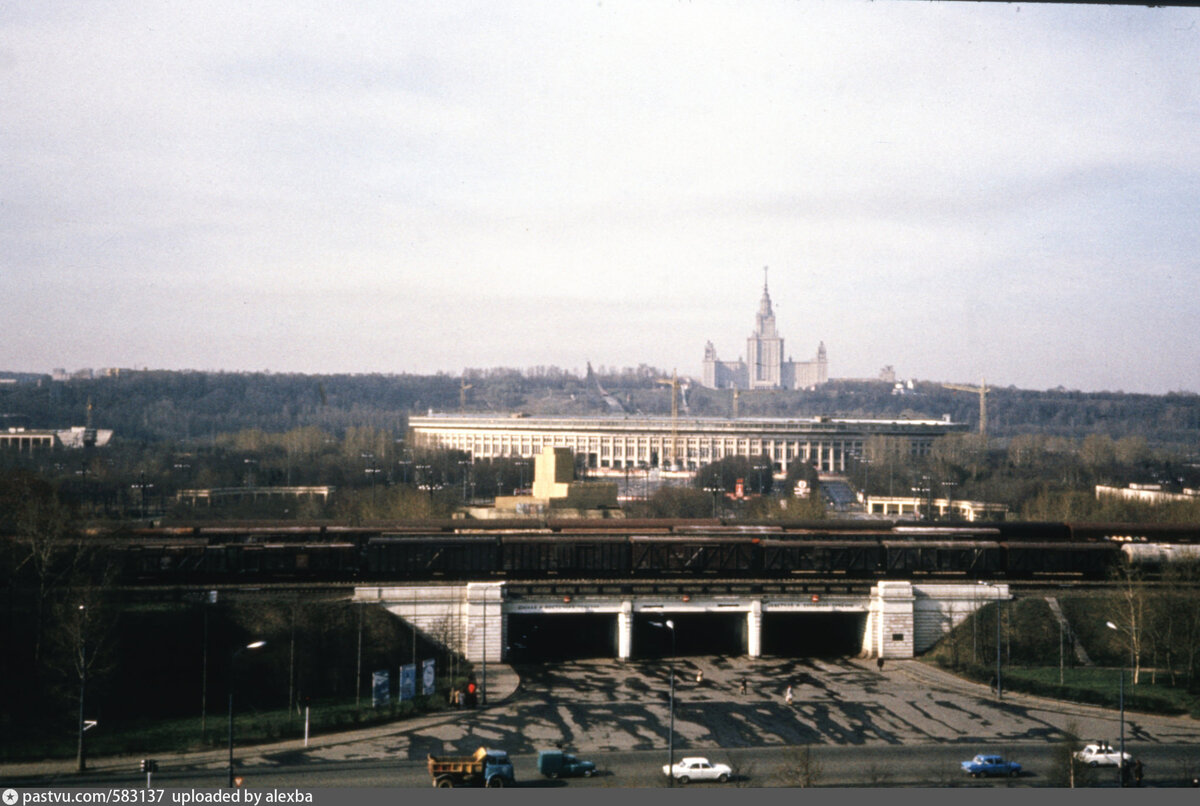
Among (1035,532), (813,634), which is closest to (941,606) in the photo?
(813,634)

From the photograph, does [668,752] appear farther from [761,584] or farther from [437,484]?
[437,484]

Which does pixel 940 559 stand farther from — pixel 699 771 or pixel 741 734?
pixel 699 771

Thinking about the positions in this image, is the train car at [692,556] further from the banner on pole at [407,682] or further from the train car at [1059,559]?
the banner on pole at [407,682]

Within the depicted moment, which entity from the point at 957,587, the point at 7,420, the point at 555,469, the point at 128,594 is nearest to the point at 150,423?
the point at 7,420

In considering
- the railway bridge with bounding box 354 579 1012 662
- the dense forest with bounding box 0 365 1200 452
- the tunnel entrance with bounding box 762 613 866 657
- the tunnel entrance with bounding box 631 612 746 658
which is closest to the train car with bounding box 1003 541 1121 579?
the railway bridge with bounding box 354 579 1012 662

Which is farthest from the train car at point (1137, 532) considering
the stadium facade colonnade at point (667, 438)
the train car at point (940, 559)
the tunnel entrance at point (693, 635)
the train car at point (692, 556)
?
the stadium facade colonnade at point (667, 438)

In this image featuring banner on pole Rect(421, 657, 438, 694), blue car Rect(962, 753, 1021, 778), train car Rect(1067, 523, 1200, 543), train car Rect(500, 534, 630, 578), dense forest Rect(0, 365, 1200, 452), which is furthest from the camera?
dense forest Rect(0, 365, 1200, 452)

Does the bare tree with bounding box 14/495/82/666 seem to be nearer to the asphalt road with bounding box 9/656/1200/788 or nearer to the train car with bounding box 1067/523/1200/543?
the asphalt road with bounding box 9/656/1200/788

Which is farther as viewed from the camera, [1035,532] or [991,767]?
[1035,532]
